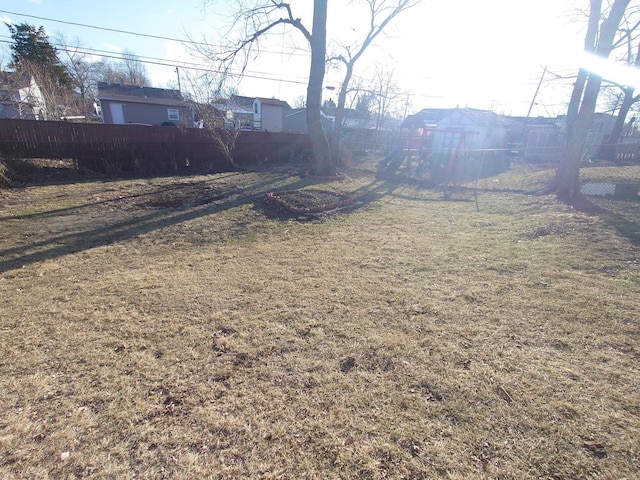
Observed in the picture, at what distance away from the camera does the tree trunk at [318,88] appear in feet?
34.5

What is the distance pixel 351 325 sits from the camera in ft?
10.0

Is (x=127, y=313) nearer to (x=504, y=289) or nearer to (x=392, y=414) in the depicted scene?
(x=392, y=414)

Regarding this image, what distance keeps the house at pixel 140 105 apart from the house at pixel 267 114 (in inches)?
287

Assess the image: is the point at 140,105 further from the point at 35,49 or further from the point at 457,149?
the point at 457,149

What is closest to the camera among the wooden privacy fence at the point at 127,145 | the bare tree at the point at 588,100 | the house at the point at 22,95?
the bare tree at the point at 588,100

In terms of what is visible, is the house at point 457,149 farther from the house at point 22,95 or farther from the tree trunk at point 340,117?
the house at point 22,95

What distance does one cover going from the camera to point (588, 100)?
875 cm

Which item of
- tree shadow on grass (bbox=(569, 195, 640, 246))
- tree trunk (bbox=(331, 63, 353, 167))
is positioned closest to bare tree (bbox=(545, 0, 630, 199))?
tree shadow on grass (bbox=(569, 195, 640, 246))

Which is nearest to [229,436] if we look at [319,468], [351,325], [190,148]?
[319,468]

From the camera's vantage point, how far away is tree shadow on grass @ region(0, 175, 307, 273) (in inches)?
173

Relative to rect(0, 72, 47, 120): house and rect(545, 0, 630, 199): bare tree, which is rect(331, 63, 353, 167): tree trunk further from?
rect(0, 72, 47, 120): house

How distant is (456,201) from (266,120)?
1018 inches

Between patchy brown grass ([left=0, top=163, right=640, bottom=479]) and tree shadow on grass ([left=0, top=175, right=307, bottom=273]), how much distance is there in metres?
0.06

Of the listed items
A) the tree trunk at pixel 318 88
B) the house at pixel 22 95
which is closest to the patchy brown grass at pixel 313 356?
the tree trunk at pixel 318 88
